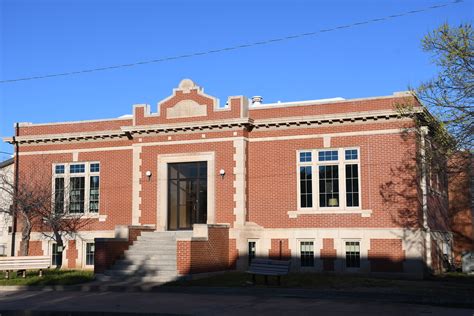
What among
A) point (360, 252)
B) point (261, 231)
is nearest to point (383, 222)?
point (360, 252)

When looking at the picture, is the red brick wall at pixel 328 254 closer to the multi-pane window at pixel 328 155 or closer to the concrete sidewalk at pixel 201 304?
the multi-pane window at pixel 328 155

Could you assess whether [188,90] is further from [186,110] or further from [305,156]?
[305,156]

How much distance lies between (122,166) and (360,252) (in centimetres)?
1090

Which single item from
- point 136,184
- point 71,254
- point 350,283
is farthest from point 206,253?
point 71,254

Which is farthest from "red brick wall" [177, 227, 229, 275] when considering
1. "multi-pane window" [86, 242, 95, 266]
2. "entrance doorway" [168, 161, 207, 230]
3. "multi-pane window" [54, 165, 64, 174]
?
"multi-pane window" [54, 165, 64, 174]

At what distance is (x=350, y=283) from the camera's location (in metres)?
18.4

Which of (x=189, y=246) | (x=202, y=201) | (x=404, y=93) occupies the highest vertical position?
(x=404, y=93)

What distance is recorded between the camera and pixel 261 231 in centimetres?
2400

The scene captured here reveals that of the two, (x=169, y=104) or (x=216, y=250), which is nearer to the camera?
(x=216, y=250)

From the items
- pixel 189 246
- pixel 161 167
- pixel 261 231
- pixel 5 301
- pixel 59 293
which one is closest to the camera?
pixel 5 301

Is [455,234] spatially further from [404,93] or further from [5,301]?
[5,301]

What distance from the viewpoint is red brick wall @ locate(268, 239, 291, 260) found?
2356cm

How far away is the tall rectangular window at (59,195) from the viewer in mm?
27109

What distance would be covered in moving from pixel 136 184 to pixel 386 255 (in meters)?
10.6
